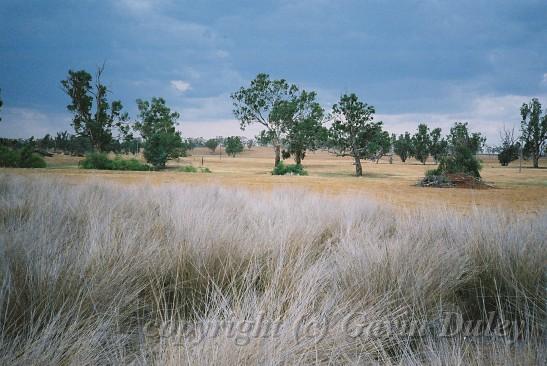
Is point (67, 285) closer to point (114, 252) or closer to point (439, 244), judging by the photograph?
point (114, 252)

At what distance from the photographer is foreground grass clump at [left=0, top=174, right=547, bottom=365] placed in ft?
4.85

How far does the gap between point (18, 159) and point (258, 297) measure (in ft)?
89.9

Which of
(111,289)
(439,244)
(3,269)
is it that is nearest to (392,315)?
(439,244)

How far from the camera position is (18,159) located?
23469 millimetres

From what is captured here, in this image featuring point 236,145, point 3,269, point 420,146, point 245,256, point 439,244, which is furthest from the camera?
point 236,145

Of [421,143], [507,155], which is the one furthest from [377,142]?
[421,143]

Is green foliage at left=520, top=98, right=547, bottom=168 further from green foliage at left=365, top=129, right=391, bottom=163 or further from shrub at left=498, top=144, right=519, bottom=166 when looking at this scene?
green foliage at left=365, top=129, right=391, bottom=163

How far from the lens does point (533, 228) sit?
11.0 feet

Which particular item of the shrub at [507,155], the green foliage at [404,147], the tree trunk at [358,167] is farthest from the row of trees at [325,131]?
the green foliage at [404,147]

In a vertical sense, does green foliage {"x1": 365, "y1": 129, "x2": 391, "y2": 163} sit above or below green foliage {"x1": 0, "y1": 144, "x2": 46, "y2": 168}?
above

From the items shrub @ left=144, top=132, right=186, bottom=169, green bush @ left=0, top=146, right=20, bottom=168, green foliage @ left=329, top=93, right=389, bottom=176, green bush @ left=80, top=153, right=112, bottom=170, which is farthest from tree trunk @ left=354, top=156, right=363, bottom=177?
green bush @ left=0, top=146, right=20, bottom=168

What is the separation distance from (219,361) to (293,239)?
6.42 feet

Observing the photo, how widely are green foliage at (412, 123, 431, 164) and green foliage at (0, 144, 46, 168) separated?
80.0 meters

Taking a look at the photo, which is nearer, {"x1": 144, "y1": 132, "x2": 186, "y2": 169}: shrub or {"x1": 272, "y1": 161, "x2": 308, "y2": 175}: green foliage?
{"x1": 272, "y1": 161, "x2": 308, "y2": 175}: green foliage
